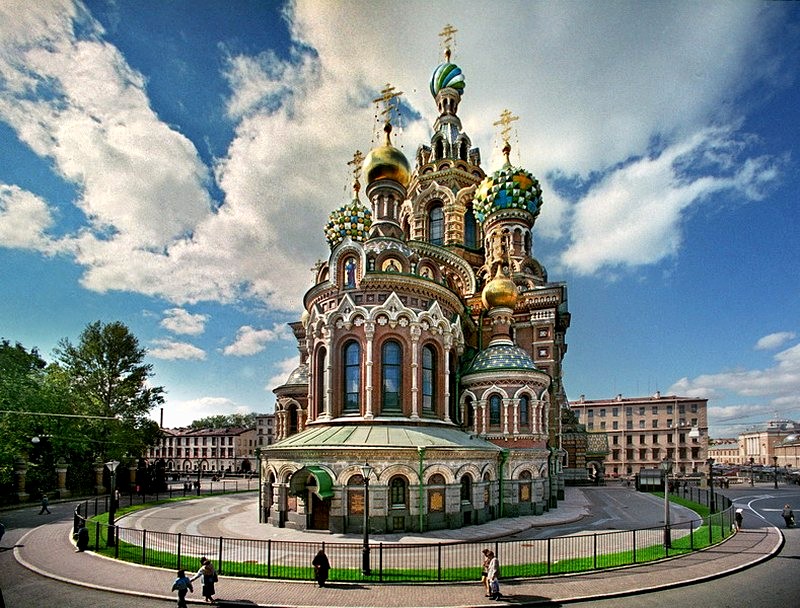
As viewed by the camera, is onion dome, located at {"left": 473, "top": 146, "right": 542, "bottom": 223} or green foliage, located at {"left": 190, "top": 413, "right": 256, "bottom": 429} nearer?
onion dome, located at {"left": 473, "top": 146, "right": 542, "bottom": 223}

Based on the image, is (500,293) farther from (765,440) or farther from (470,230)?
(765,440)

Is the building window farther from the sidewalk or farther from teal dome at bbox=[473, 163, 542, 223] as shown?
teal dome at bbox=[473, 163, 542, 223]

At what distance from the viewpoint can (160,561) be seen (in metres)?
15.2

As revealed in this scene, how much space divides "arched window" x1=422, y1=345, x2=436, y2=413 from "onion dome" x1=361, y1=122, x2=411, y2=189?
1058 centimetres

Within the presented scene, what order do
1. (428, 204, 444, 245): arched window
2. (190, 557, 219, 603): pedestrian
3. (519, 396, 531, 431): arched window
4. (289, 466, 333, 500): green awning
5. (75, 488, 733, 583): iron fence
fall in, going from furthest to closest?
(428, 204, 444, 245): arched window, (519, 396, 531, 431): arched window, (289, 466, 333, 500): green awning, (75, 488, 733, 583): iron fence, (190, 557, 219, 603): pedestrian

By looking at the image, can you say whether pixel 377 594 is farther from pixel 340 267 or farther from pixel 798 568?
pixel 340 267

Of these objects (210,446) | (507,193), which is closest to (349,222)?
(507,193)

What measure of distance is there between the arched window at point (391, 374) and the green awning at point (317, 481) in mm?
4962

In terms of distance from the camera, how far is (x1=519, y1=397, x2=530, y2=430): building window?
27.7 metres

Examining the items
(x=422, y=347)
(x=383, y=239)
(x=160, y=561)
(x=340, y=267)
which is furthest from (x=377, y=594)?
(x=383, y=239)

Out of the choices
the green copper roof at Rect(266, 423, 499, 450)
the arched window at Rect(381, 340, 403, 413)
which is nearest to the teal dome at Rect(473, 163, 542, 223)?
the arched window at Rect(381, 340, 403, 413)

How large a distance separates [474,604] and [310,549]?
7.38 meters

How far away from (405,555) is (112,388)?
34269 millimetres

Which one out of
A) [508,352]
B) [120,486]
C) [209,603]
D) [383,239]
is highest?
[383,239]
